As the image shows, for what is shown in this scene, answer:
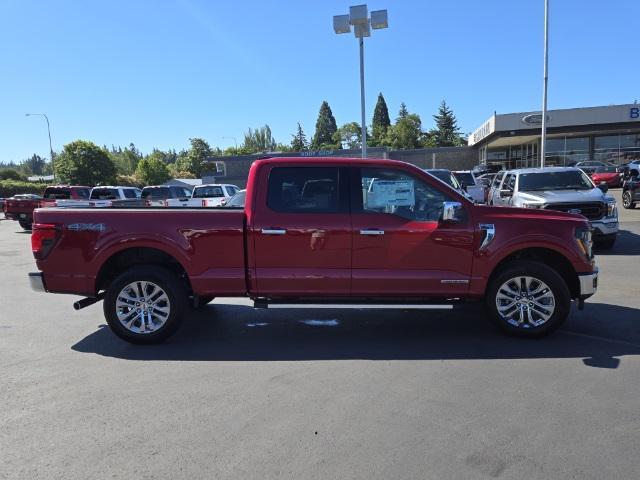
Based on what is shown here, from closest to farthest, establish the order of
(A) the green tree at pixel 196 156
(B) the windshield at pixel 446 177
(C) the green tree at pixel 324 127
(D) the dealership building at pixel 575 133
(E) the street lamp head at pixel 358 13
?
(B) the windshield at pixel 446 177 → (E) the street lamp head at pixel 358 13 → (D) the dealership building at pixel 575 133 → (A) the green tree at pixel 196 156 → (C) the green tree at pixel 324 127

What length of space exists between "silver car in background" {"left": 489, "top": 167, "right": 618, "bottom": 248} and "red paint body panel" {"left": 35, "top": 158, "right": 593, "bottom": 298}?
19.0 feet

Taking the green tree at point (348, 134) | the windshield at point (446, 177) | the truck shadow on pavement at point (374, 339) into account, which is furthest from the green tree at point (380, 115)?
the truck shadow on pavement at point (374, 339)

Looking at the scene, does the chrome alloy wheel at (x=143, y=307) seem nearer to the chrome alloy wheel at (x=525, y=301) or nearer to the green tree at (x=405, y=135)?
the chrome alloy wheel at (x=525, y=301)

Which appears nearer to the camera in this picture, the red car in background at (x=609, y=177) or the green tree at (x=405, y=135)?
the red car in background at (x=609, y=177)

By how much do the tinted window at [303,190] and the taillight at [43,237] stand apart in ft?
7.82

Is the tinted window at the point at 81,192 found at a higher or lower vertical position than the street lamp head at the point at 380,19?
lower

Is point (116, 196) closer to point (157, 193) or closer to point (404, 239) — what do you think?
point (157, 193)

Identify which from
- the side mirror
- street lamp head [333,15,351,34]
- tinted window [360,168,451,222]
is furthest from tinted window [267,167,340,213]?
street lamp head [333,15,351,34]

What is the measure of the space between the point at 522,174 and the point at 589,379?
8.91 meters

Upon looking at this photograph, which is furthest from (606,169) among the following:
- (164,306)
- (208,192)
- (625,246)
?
(164,306)

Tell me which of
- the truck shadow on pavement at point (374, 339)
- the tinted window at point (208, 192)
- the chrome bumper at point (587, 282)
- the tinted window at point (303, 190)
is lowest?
the truck shadow on pavement at point (374, 339)

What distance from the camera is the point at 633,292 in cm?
757

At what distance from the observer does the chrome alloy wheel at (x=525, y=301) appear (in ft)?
18.1

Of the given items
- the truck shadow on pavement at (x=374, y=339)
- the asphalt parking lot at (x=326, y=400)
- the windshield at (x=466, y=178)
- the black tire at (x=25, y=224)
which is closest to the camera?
the asphalt parking lot at (x=326, y=400)
